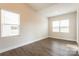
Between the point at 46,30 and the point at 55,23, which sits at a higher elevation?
the point at 55,23

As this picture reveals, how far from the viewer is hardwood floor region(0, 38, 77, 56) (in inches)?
87.2

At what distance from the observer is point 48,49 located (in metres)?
2.38

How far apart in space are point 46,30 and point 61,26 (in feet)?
1.44

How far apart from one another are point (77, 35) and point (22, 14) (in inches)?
73.1

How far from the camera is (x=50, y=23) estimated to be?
2371 millimetres

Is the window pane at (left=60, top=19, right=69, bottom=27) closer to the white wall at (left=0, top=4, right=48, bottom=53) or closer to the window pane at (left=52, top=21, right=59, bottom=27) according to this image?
the window pane at (left=52, top=21, right=59, bottom=27)

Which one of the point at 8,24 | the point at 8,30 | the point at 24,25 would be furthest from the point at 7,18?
the point at 24,25

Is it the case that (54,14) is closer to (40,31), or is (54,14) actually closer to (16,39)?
(40,31)

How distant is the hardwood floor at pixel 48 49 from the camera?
2215mm

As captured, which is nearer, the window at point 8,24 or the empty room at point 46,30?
the empty room at point 46,30

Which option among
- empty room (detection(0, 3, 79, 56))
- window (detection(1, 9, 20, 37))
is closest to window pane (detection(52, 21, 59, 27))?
Answer: empty room (detection(0, 3, 79, 56))

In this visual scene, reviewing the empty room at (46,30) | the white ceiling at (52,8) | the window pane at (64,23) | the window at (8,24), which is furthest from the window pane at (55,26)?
the window at (8,24)

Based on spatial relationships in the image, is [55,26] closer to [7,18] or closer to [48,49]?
[48,49]

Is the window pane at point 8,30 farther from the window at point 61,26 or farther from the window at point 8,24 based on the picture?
the window at point 61,26
